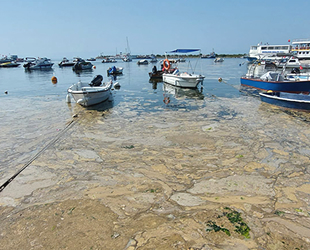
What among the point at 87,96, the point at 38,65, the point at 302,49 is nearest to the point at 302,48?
the point at 302,49

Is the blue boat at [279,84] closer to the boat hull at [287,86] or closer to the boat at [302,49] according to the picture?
the boat hull at [287,86]

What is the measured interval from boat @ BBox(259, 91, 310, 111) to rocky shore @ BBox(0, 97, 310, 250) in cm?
312

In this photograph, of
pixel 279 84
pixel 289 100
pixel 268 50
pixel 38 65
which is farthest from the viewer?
pixel 268 50

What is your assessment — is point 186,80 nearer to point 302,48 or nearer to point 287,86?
point 287,86

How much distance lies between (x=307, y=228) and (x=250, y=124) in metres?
6.72

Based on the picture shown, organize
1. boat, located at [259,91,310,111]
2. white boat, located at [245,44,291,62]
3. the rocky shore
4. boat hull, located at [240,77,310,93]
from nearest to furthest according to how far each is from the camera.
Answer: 1. the rocky shore
2. boat, located at [259,91,310,111]
3. boat hull, located at [240,77,310,93]
4. white boat, located at [245,44,291,62]

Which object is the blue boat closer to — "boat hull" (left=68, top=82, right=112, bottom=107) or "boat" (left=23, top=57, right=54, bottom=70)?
"boat hull" (left=68, top=82, right=112, bottom=107)

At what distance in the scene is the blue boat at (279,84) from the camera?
49.3 ft

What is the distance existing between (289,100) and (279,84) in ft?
15.6

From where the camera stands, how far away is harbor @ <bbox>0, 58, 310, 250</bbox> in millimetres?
3479

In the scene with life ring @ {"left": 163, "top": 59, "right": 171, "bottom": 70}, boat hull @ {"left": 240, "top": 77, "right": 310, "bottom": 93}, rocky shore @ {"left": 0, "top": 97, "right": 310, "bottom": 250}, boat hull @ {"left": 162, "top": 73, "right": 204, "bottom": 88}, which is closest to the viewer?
rocky shore @ {"left": 0, "top": 97, "right": 310, "bottom": 250}

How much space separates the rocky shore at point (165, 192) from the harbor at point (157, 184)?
21 mm

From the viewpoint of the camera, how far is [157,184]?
199 inches

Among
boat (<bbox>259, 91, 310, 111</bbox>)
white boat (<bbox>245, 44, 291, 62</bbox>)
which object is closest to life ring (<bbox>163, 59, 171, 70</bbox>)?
boat (<bbox>259, 91, 310, 111</bbox>)
